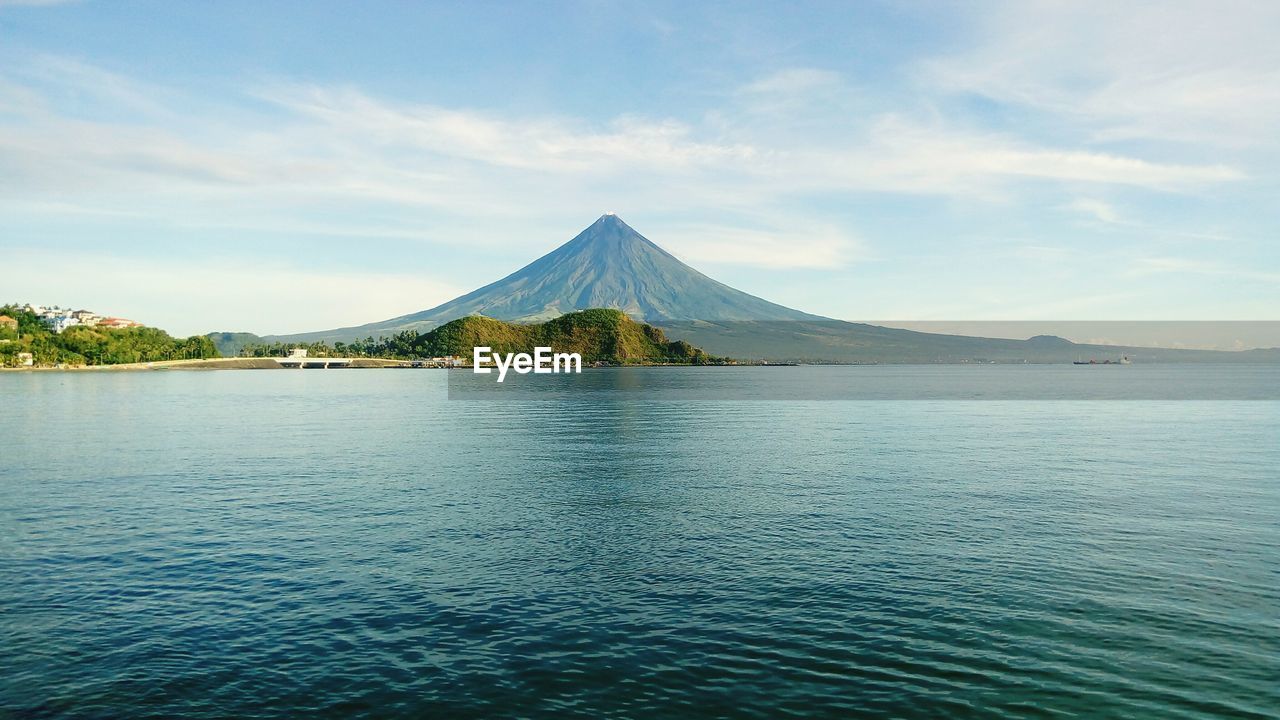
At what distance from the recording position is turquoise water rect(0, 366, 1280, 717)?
1842 cm

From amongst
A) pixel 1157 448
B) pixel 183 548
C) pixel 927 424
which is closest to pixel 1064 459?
pixel 1157 448

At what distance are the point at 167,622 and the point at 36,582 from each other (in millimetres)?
7384

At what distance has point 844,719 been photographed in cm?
1708

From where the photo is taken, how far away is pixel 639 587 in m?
26.1

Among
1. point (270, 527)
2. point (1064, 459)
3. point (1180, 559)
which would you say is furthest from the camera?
point (1064, 459)

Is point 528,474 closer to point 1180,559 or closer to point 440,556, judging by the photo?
point 440,556

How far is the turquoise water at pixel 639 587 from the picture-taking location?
1842 cm

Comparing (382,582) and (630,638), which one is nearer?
(630,638)

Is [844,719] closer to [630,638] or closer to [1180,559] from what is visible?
[630,638]

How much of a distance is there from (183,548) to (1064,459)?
5474 centimetres

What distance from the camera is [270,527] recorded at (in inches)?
1374

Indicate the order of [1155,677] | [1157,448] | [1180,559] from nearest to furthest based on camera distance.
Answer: [1155,677] < [1180,559] < [1157,448]

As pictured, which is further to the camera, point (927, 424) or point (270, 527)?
point (927, 424)

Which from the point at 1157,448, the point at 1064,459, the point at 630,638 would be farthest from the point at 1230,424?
the point at 630,638
